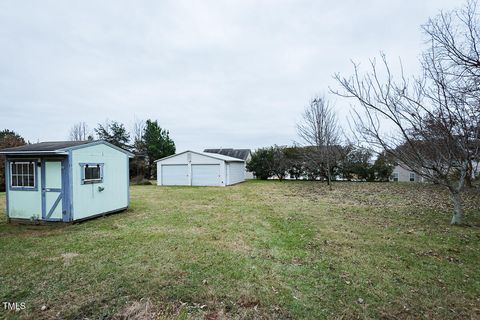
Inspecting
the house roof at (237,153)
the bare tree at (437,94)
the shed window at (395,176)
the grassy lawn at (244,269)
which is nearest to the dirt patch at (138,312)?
the grassy lawn at (244,269)

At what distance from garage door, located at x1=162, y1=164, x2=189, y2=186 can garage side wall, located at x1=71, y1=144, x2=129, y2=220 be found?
1134cm

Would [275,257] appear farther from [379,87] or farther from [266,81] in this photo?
[266,81]

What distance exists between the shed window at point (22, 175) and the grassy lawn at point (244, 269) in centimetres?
127

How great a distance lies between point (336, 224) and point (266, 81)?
11.9m

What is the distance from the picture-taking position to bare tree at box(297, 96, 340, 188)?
18.7 metres

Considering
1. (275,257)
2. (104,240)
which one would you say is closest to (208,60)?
(104,240)

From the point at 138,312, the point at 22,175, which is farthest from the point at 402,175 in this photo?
the point at 22,175

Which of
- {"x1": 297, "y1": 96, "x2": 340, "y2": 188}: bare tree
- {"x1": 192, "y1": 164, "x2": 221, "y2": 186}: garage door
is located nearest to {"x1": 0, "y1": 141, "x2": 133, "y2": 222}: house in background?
{"x1": 192, "y1": 164, "x2": 221, "y2": 186}: garage door

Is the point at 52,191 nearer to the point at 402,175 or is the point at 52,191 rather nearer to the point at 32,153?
the point at 32,153

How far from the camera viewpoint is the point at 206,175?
67.9 feet

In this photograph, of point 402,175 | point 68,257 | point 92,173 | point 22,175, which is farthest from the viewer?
point 402,175

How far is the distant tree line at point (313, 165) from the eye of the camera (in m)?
21.5

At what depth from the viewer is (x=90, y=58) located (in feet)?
37.8

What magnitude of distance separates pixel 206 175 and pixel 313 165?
31.9ft
